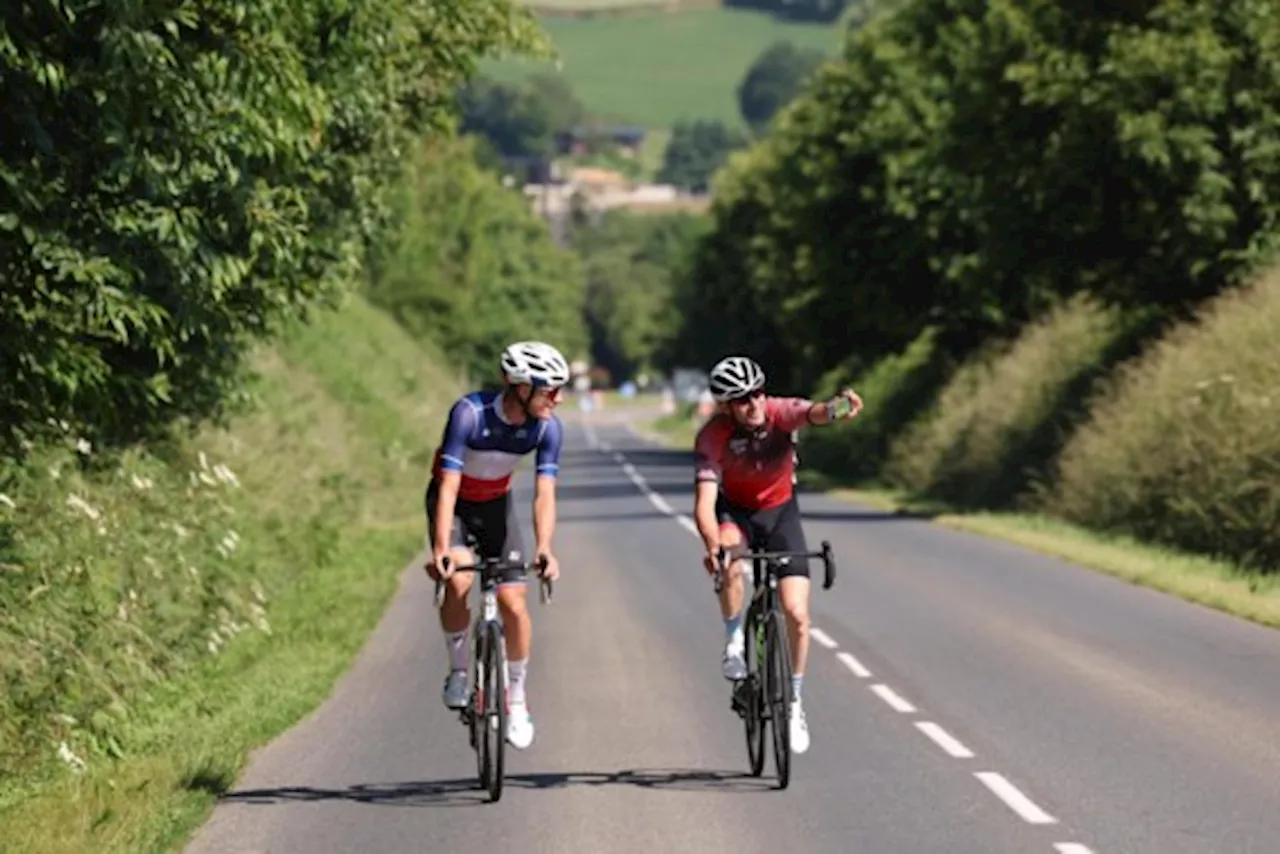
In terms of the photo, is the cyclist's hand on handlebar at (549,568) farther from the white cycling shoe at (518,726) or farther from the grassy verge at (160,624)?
the grassy verge at (160,624)

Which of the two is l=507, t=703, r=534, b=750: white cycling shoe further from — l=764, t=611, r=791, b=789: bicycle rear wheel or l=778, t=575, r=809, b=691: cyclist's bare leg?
l=778, t=575, r=809, b=691: cyclist's bare leg

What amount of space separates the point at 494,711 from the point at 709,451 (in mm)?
1708

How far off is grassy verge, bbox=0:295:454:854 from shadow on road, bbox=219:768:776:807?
0.43 m

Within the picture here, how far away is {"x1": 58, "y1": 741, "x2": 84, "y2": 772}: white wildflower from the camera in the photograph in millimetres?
14148

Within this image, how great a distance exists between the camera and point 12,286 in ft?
50.2

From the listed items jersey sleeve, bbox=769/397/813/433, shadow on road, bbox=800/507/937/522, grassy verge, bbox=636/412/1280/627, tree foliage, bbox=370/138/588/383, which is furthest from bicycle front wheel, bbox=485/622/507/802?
tree foliage, bbox=370/138/588/383

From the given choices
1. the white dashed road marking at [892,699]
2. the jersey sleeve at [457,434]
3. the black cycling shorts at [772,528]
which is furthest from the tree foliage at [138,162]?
the white dashed road marking at [892,699]

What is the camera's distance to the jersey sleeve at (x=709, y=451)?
1366 centimetres

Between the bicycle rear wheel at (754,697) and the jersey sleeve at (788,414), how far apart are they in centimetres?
103

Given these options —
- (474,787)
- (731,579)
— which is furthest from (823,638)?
(474,787)

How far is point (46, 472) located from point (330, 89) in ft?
10.9

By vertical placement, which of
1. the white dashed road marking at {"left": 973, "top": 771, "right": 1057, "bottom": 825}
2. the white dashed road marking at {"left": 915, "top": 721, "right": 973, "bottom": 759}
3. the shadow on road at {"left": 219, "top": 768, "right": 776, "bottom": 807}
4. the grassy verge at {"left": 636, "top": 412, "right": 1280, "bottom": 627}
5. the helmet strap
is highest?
the helmet strap

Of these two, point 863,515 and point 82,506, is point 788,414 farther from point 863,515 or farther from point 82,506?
point 863,515

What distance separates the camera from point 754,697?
539 inches
